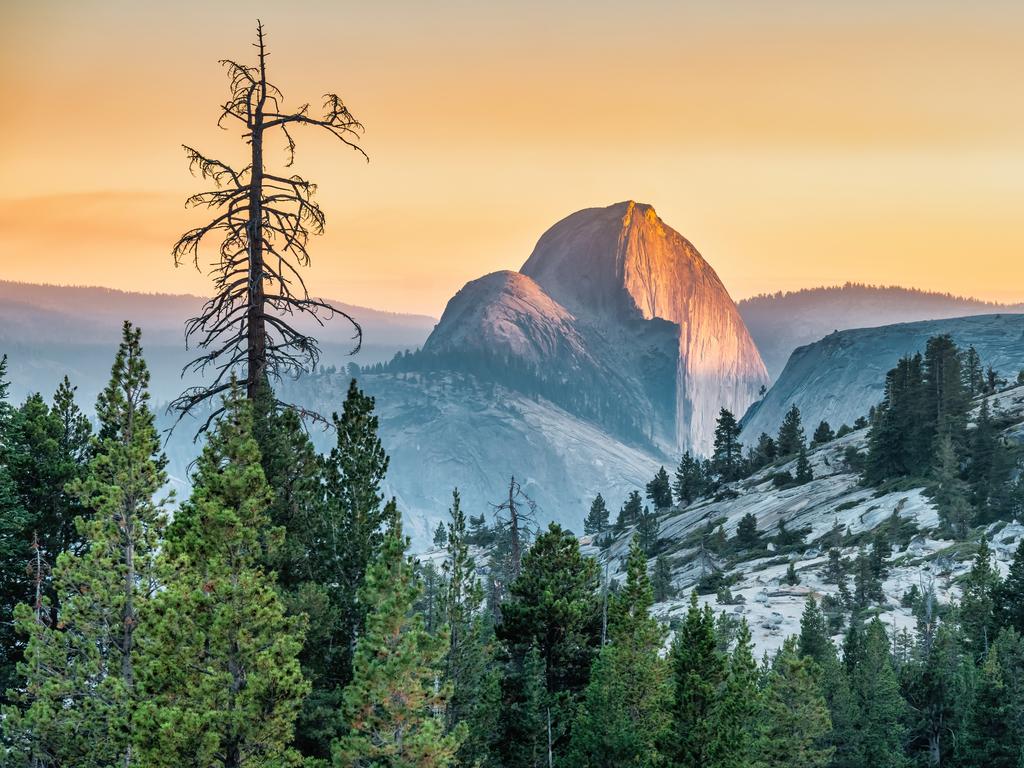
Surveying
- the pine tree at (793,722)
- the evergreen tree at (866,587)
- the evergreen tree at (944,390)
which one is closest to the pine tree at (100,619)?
the pine tree at (793,722)

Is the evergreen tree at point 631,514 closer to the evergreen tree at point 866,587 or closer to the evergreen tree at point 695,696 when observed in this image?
the evergreen tree at point 866,587

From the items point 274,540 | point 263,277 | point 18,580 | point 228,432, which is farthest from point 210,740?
point 18,580

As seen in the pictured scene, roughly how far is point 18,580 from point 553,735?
785 inches

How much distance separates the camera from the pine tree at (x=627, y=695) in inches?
1447

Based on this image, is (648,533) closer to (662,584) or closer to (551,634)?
(662,584)

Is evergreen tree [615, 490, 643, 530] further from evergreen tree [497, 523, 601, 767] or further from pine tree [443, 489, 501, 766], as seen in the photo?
pine tree [443, 489, 501, 766]

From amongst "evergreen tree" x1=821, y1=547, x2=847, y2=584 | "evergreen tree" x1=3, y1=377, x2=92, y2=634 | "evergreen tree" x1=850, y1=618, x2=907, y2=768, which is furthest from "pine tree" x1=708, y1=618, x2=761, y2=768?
"evergreen tree" x1=821, y1=547, x2=847, y2=584

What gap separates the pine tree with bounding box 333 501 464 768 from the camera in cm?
2739

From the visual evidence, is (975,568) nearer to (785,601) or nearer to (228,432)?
(785,601)

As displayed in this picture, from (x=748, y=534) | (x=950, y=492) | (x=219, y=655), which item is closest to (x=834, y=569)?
(x=950, y=492)

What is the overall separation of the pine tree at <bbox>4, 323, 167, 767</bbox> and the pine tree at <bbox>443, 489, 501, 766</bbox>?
11249 mm

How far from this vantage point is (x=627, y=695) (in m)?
37.8

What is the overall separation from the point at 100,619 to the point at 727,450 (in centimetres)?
17016

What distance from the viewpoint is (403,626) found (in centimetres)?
2859
